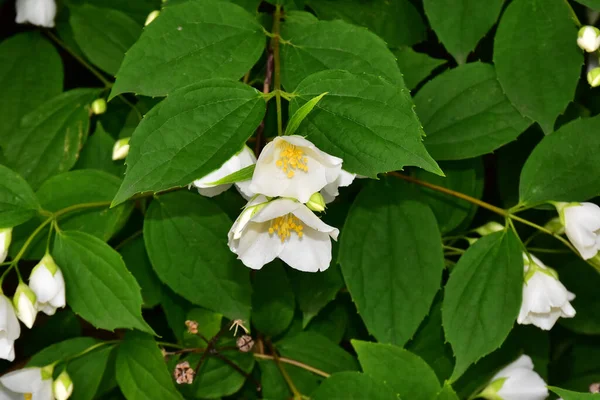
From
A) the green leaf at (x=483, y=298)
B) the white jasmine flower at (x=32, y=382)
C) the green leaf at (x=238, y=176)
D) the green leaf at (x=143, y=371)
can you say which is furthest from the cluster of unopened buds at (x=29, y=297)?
the green leaf at (x=483, y=298)

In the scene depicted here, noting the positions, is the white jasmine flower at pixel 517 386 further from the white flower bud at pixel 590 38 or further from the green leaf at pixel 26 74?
the green leaf at pixel 26 74

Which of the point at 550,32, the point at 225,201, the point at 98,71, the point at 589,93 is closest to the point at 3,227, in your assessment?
the point at 225,201

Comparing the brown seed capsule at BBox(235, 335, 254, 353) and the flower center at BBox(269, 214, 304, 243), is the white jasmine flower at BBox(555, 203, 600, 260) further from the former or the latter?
the brown seed capsule at BBox(235, 335, 254, 353)

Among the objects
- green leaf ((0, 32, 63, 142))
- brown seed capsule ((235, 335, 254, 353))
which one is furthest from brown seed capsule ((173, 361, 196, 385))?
green leaf ((0, 32, 63, 142))

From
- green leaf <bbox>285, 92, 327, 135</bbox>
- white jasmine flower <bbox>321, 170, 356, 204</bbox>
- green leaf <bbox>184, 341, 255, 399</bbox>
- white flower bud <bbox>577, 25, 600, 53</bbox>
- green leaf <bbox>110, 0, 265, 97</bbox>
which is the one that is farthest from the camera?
green leaf <bbox>184, 341, 255, 399</bbox>

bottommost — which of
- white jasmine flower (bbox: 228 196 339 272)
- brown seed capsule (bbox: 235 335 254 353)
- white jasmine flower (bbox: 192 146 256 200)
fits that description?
brown seed capsule (bbox: 235 335 254 353)

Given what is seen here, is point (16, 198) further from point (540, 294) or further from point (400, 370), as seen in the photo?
point (540, 294)
